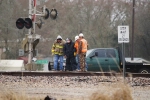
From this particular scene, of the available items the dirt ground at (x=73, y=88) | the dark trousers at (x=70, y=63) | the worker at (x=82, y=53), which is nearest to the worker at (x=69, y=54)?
the dark trousers at (x=70, y=63)

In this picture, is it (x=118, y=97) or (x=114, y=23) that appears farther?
(x=114, y=23)

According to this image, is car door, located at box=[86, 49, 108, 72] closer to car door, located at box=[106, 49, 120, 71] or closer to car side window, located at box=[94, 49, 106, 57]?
car side window, located at box=[94, 49, 106, 57]

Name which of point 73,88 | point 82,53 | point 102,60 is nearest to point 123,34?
point 73,88

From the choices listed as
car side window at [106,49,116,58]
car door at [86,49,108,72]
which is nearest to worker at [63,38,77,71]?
car door at [86,49,108,72]

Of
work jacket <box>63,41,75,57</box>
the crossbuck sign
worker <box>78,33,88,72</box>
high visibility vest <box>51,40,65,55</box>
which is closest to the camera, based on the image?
the crossbuck sign

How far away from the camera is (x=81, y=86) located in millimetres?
13922

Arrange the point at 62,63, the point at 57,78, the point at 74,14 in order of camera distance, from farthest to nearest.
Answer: the point at 74,14 < the point at 62,63 < the point at 57,78

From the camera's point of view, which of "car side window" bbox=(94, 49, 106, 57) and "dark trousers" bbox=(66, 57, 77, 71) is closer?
"dark trousers" bbox=(66, 57, 77, 71)

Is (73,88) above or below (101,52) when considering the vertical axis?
below

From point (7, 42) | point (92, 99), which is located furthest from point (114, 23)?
point (92, 99)

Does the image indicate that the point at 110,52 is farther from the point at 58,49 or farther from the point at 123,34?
the point at 123,34

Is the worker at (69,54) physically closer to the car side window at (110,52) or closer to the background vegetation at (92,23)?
the car side window at (110,52)

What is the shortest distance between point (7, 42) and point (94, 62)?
104ft

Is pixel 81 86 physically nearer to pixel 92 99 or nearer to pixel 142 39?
pixel 92 99
